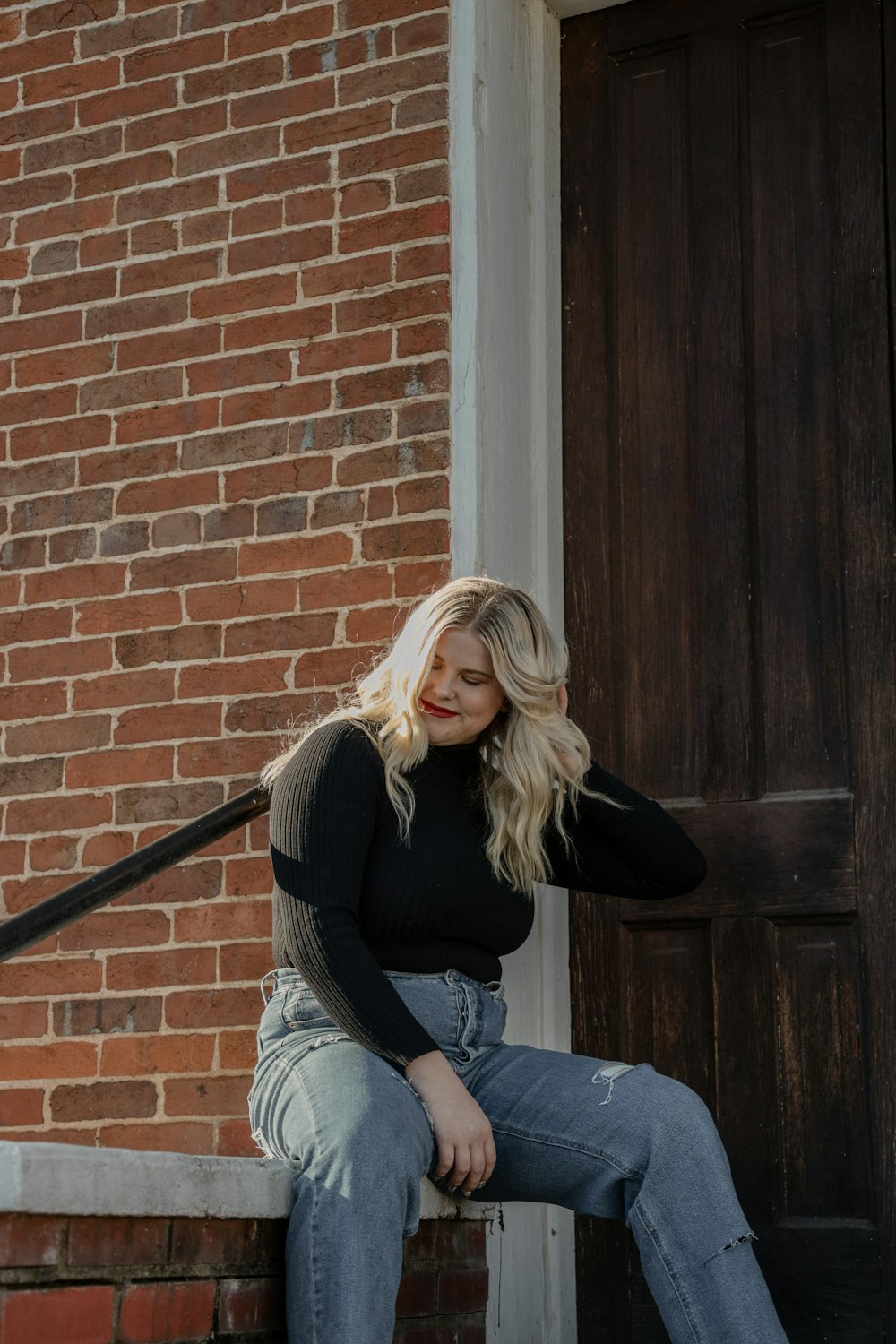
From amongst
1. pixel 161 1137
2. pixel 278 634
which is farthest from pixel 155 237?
pixel 161 1137

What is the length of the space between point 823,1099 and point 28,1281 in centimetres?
194

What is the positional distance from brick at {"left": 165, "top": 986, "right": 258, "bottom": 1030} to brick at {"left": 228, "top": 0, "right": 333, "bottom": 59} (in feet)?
7.60

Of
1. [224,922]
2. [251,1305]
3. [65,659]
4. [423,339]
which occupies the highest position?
[423,339]

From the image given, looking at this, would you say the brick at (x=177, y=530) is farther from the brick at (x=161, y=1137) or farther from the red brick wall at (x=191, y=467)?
the brick at (x=161, y=1137)

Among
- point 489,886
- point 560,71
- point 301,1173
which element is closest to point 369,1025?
point 301,1173

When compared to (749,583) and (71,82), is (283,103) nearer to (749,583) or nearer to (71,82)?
(71,82)

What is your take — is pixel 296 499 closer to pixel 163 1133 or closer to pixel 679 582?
pixel 679 582

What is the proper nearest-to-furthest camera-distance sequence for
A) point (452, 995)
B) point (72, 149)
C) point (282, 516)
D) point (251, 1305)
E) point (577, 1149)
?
point (251, 1305) < point (577, 1149) < point (452, 995) < point (282, 516) < point (72, 149)

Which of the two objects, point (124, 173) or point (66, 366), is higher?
point (124, 173)

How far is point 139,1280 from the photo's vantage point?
2.37m

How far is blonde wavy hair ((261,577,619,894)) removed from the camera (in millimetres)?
3059

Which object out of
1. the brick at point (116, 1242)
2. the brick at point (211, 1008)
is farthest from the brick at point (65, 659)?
the brick at point (116, 1242)

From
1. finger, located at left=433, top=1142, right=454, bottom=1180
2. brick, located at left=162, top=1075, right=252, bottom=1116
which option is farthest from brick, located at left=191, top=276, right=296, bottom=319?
finger, located at left=433, top=1142, right=454, bottom=1180

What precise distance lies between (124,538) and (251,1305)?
206 centimetres
